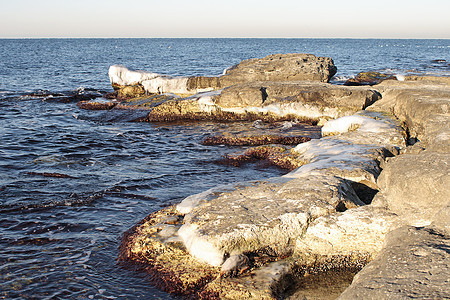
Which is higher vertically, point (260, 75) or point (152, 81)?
point (260, 75)

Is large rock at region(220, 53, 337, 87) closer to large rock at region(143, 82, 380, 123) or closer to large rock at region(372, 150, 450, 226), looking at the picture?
large rock at region(143, 82, 380, 123)

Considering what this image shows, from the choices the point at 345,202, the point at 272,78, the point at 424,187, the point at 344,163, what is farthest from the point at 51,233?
the point at 272,78

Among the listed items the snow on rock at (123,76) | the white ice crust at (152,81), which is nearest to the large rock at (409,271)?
the white ice crust at (152,81)

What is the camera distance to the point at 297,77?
65.5 ft

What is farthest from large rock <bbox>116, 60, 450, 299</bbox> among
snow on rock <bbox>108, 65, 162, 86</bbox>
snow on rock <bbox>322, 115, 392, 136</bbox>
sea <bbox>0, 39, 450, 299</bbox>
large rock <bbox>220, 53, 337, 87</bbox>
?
snow on rock <bbox>108, 65, 162, 86</bbox>

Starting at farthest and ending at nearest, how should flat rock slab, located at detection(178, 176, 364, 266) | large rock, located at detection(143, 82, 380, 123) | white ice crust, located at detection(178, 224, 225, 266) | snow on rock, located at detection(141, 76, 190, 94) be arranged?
snow on rock, located at detection(141, 76, 190, 94)
large rock, located at detection(143, 82, 380, 123)
flat rock slab, located at detection(178, 176, 364, 266)
white ice crust, located at detection(178, 224, 225, 266)

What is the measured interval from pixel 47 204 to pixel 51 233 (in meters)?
1.54

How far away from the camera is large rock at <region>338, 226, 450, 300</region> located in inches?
148

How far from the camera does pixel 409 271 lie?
411cm

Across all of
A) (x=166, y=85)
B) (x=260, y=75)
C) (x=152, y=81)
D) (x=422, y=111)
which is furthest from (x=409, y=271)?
(x=152, y=81)

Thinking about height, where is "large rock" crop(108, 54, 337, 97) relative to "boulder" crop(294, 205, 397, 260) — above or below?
above

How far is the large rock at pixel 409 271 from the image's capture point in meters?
3.75

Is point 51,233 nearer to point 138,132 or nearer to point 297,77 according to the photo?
point 138,132

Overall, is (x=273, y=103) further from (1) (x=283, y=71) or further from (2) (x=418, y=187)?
(2) (x=418, y=187)
